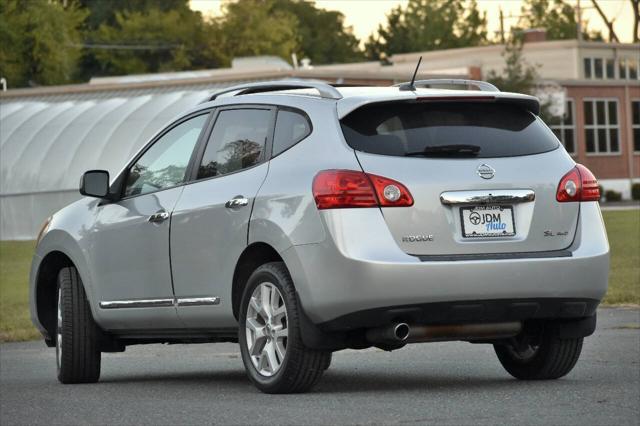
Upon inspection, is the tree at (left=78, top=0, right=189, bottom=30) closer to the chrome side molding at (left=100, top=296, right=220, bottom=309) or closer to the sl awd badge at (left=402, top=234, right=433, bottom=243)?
the chrome side molding at (left=100, top=296, right=220, bottom=309)

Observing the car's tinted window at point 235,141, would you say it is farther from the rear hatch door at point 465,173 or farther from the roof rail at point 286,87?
the rear hatch door at point 465,173

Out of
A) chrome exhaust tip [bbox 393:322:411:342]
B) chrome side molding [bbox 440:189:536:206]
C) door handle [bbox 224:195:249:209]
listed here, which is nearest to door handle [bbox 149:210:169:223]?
door handle [bbox 224:195:249:209]

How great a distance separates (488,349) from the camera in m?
12.3

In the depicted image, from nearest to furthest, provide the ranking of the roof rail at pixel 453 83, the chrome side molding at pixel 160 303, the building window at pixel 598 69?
the roof rail at pixel 453 83 < the chrome side molding at pixel 160 303 < the building window at pixel 598 69

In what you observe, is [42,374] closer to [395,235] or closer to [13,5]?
[395,235]

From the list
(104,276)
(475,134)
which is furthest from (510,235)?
(104,276)

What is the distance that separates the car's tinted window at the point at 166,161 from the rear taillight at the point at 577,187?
94.1 inches

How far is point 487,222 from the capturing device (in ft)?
28.6

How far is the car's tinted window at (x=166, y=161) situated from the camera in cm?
1010

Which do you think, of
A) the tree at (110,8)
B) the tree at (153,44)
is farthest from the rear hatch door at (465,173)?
the tree at (110,8)

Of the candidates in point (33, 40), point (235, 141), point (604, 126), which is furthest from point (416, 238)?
point (33, 40)

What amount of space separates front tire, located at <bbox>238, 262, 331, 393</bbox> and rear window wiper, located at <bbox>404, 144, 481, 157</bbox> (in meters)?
0.99

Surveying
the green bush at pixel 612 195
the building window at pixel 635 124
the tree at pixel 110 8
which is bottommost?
the green bush at pixel 612 195

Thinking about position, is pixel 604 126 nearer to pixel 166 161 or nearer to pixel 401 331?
pixel 166 161
